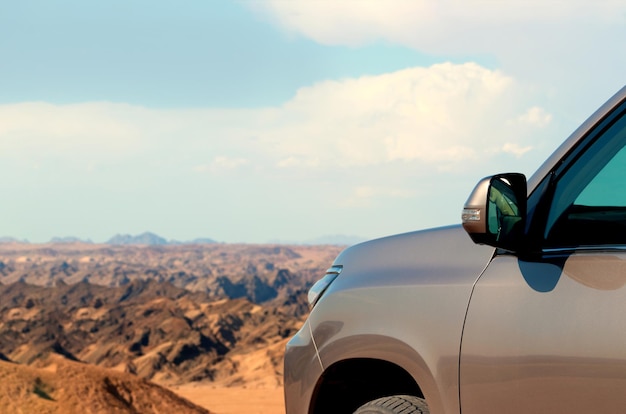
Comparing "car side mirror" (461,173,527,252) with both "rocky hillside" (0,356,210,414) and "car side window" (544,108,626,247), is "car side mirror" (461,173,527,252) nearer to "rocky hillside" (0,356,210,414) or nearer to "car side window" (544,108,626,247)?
"car side window" (544,108,626,247)

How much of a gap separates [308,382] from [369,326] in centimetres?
48

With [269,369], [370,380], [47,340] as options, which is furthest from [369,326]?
[47,340]

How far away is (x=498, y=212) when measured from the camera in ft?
9.48

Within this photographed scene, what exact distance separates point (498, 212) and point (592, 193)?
0.40 meters

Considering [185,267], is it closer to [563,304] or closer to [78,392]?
[78,392]

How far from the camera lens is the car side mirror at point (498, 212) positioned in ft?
9.30

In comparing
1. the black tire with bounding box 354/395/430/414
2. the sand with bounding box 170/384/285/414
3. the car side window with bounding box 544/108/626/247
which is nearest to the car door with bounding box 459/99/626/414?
the car side window with bounding box 544/108/626/247

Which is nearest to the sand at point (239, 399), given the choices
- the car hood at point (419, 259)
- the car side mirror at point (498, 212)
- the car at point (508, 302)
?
the car hood at point (419, 259)

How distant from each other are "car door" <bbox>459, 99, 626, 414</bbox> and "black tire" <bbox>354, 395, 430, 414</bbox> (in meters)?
0.29

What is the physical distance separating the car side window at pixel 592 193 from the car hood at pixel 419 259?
257 mm

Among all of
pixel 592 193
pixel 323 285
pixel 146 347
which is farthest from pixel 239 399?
pixel 592 193

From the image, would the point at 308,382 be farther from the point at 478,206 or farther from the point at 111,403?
the point at 111,403

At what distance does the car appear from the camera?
268cm

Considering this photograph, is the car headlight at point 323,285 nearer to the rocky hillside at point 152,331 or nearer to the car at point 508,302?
the car at point 508,302
